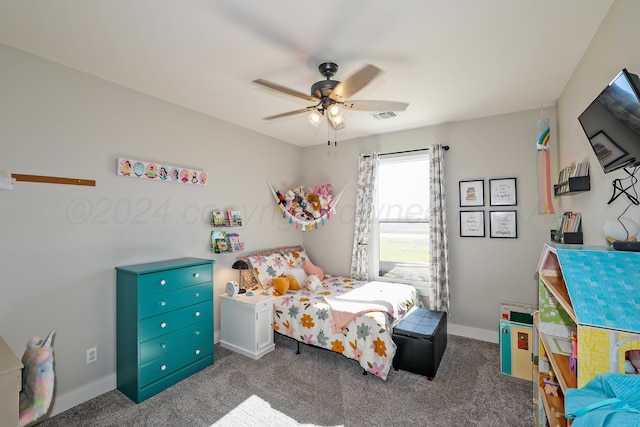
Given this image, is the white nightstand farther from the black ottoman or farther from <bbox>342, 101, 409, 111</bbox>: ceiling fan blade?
<bbox>342, 101, 409, 111</bbox>: ceiling fan blade

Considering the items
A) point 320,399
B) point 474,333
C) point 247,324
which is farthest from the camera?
point 474,333

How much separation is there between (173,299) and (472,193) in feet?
11.4

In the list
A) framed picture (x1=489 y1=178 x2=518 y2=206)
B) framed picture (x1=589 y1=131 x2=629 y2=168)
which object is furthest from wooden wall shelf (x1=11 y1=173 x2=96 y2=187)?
framed picture (x1=489 y1=178 x2=518 y2=206)

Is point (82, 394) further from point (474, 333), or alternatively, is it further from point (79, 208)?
point (474, 333)

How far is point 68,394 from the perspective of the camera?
2170mm

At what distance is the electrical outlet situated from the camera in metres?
2.29

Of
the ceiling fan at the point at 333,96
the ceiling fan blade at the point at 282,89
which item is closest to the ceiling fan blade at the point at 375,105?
the ceiling fan at the point at 333,96

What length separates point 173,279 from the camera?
2494 mm

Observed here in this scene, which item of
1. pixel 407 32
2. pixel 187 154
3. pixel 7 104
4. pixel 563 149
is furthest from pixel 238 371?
pixel 563 149

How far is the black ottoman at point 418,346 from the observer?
2506mm

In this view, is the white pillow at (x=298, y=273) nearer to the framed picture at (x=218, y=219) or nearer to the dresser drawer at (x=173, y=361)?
the framed picture at (x=218, y=219)

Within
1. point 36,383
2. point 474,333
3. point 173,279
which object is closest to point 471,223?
point 474,333

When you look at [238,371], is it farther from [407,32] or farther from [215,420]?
[407,32]

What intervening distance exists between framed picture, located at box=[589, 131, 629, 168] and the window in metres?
2.22
